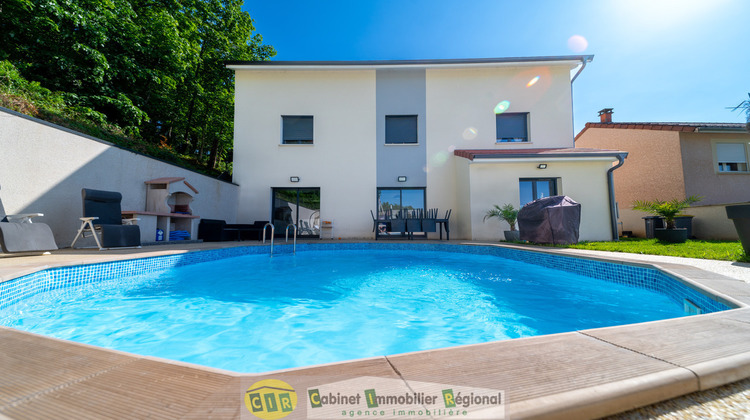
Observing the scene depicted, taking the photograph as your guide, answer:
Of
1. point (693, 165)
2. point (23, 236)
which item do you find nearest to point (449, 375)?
point (23, 236)

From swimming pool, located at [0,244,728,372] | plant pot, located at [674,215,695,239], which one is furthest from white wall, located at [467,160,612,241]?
swimming pool, located at [0,244,728,372]

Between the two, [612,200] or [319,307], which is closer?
[319,307]

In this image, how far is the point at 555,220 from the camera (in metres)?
5.78

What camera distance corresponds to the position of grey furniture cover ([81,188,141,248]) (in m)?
4.60

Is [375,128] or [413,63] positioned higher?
[413,63]

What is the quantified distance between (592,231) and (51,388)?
31.9ft

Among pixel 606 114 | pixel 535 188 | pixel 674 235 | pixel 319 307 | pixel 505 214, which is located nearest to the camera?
pixel 319 307

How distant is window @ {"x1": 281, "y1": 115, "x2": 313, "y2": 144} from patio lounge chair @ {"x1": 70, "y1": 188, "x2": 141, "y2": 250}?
5.25m

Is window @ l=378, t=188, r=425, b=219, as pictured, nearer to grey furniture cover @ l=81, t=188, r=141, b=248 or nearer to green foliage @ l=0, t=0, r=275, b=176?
grey furniture cover @ l=81, t=188, r=141, b=248

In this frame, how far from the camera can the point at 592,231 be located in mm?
7570

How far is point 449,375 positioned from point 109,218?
6.48 metres

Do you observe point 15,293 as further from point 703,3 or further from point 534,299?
point 703,3

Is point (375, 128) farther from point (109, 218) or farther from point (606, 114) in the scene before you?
point (606, 114)

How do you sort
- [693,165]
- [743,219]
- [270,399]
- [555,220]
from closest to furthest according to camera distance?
[270,399]
[743,219]
[555,220]
[693,165]
